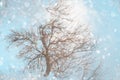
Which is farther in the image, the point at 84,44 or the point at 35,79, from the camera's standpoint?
the point at 84,44

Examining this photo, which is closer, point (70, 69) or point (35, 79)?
point (35, 79)

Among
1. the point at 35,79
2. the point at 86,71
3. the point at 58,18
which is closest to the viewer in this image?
Answer: the point at 35,79

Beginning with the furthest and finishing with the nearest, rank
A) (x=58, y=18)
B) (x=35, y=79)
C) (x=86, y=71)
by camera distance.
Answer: (x=86, y=71) → (x=58, y=18) → (x=35, y=79)

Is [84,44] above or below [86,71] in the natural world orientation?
above

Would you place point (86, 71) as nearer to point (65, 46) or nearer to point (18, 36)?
point (65, 46)

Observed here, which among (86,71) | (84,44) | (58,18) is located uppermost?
(58,18)

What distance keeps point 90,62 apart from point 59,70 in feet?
4.68

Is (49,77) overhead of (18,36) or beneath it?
beneath

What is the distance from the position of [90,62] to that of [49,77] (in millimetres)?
2484

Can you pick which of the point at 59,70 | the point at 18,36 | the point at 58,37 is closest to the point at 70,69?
the point at 59,70

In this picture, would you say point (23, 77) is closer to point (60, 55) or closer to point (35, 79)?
point (35, 79)

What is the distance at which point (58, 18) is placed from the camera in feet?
41.9

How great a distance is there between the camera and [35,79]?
10984 millimetres

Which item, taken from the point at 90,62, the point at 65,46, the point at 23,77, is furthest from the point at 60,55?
the point at 23,77
